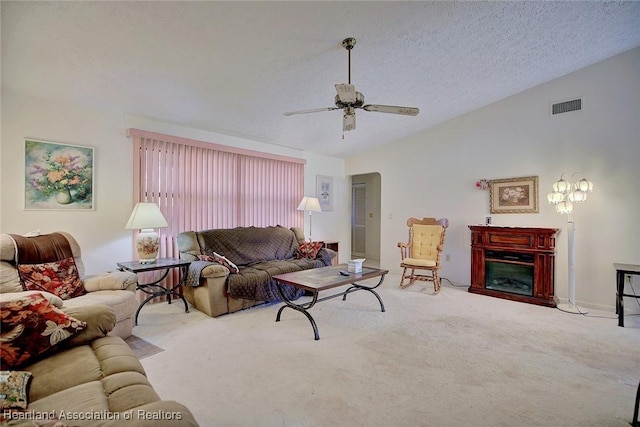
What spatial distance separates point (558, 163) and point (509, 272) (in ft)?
5.27

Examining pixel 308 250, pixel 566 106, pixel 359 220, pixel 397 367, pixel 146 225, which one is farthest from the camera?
pixel 359 220

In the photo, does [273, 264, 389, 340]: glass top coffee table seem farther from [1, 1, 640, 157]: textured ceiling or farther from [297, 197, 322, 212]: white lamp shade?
[1, 1, 640, 157]: textured ceiling

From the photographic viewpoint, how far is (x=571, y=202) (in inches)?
149

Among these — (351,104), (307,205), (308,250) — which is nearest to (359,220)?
(307,205)

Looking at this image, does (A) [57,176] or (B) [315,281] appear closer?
(B) [315,281]

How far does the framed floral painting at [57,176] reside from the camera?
3049 mm

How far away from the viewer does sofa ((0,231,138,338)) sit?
7.76 feet

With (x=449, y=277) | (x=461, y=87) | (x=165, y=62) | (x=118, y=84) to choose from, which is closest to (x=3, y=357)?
(x=165, y=62)

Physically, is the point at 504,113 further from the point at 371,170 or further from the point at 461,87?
the point at 371,170

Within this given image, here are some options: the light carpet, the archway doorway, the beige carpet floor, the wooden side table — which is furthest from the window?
the archway doorway

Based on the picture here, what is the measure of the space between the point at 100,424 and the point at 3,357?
2.40ft

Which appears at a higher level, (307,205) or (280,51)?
(280,51)

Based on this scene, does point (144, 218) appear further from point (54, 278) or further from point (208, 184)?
point (208, 184)

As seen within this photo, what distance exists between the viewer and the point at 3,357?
1.29 m
